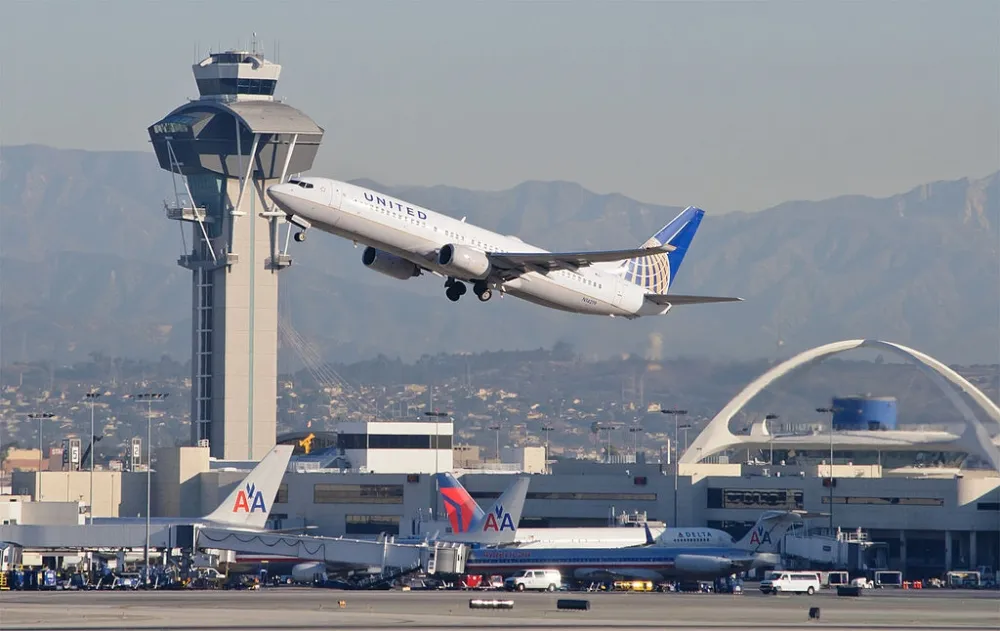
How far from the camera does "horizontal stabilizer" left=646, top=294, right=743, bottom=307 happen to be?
95062mm

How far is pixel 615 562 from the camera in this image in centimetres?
11988

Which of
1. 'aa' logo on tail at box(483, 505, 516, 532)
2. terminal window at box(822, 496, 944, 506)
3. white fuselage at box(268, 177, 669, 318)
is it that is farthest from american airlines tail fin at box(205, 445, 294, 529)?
terminal window at box(822, 496, 944, 506)

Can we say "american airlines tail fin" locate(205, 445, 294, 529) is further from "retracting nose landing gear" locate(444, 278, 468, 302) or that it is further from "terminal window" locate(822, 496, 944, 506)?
"terminal window" locate(822, 496, 944, 506)

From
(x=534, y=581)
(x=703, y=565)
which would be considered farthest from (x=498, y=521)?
(x=703, y=565)

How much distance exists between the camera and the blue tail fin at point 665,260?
4240 inches

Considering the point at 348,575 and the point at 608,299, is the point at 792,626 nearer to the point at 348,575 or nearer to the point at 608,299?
the point at 608,299

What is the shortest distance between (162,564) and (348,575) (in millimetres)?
17697

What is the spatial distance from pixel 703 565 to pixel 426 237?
1672 inches

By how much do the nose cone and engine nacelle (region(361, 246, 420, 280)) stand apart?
7837mm

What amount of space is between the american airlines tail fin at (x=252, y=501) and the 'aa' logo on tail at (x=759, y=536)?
36310 mm

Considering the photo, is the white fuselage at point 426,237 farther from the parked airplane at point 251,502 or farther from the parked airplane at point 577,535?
the parked airplane at point 251,502

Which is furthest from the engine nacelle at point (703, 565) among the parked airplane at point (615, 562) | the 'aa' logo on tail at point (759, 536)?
the 'aa' logo on tail at point (759, 536)

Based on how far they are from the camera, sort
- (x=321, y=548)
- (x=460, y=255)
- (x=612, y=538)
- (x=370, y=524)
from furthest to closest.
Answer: (x=370, y=524)
(x=612, y=538)
(x=321, y=548)
(x=460, y=255)

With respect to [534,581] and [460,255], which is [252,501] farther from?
[460,255]
